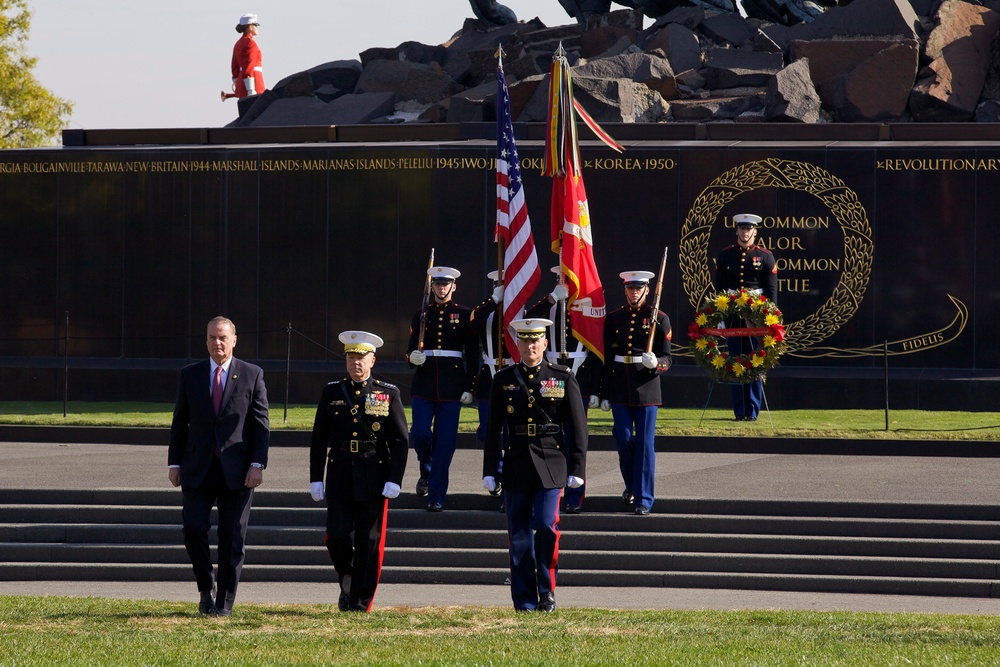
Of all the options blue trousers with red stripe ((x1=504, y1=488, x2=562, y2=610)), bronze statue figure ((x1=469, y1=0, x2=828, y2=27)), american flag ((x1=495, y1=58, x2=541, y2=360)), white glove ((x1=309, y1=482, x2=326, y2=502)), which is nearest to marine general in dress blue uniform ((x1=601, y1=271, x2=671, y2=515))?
american flag ((x1=495, y1=58, x2=541, y2=360))

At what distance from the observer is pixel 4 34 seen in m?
32.0

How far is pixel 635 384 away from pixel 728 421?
4.41 metres

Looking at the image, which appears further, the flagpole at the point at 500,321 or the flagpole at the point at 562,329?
the flagpole at the point at 500,321

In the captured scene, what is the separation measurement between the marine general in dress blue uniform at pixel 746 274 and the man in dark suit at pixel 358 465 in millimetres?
7305

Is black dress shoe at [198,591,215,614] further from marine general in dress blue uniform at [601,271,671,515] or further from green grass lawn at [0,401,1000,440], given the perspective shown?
green grass lawn at [0,401,1000,440]

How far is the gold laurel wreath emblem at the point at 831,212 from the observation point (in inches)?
663

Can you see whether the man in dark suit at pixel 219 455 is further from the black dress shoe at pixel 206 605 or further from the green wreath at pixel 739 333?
the green wreath at pixel 739 333

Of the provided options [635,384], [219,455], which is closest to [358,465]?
[219,455]

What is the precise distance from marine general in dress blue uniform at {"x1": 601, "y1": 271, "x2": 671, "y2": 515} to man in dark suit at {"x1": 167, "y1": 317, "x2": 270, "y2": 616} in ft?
10.6

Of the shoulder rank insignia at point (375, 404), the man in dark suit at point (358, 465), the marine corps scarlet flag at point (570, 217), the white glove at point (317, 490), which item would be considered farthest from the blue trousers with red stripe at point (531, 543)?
the marine corps scarlet flag at point (570, 217)

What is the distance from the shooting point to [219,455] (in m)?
8.09

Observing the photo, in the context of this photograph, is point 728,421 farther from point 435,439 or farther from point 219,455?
point 219,455

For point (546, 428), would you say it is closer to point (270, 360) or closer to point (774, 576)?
point (774, 576)

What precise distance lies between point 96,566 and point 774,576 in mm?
4580
